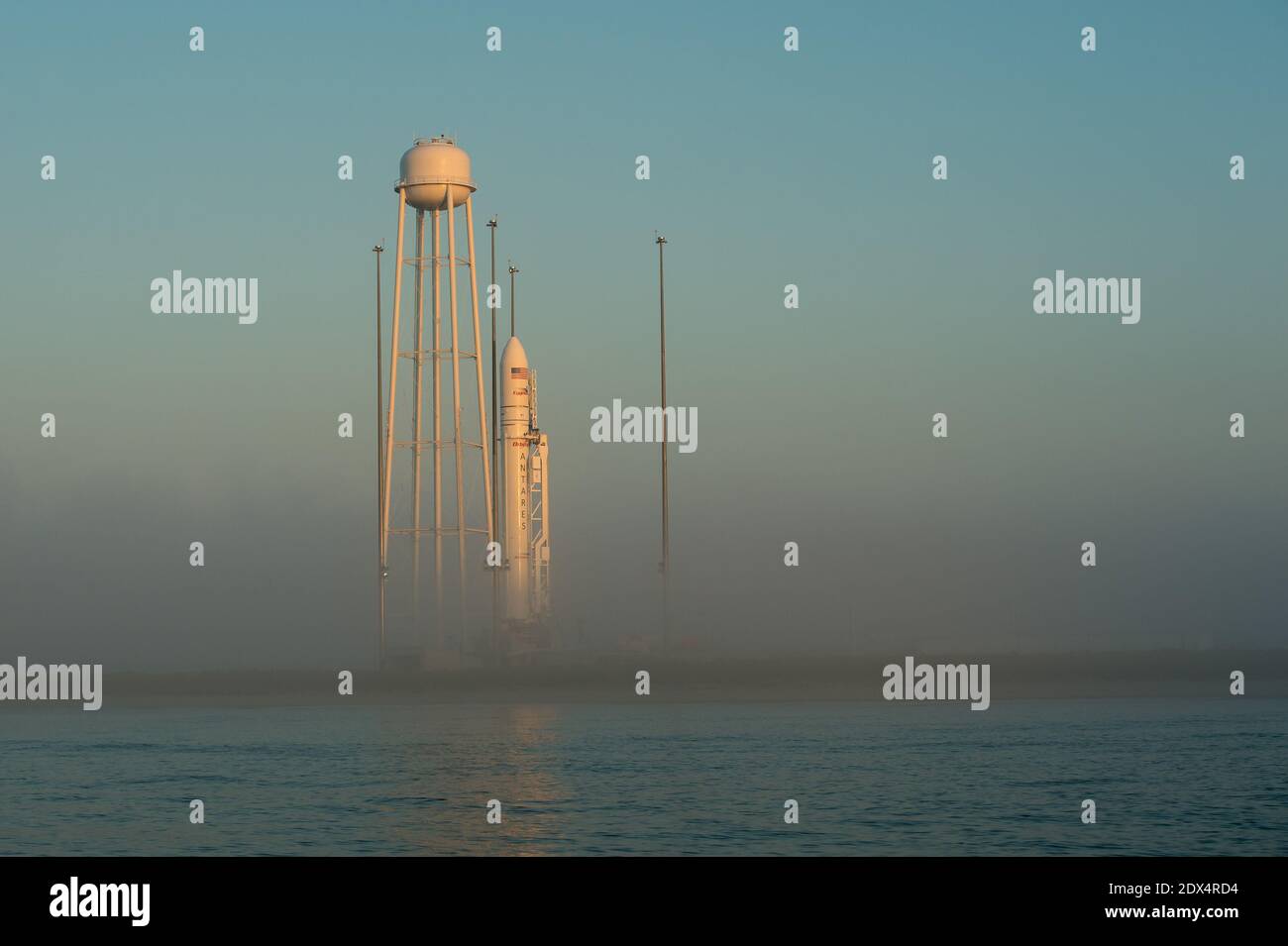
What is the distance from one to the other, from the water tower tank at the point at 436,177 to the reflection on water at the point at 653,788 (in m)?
34.2

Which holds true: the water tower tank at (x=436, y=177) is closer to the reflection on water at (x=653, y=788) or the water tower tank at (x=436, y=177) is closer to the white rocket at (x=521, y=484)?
the white rocket at (x=521, y=484)

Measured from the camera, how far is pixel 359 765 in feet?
217

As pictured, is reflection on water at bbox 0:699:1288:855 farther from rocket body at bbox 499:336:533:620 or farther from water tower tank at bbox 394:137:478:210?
water tower tank at bbox 394:137:478:210

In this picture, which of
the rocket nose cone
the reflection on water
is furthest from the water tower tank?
the reflection on water

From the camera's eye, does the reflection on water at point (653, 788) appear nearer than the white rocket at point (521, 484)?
Yes

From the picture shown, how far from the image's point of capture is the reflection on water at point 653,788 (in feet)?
135

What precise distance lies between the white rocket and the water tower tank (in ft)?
46.6

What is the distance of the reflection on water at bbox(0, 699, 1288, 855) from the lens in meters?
41.1

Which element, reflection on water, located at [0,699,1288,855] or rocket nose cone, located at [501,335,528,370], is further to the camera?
rocket nose cone, located at [501,335,528,370]

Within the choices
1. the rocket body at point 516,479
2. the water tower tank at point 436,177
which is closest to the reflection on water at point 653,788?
the rocket body at point 516,479

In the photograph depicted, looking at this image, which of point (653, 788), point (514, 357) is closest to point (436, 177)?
point (514, 357)

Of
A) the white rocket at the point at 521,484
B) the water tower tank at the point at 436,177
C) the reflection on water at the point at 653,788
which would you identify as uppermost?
the water tower tank at the point at 436,177
